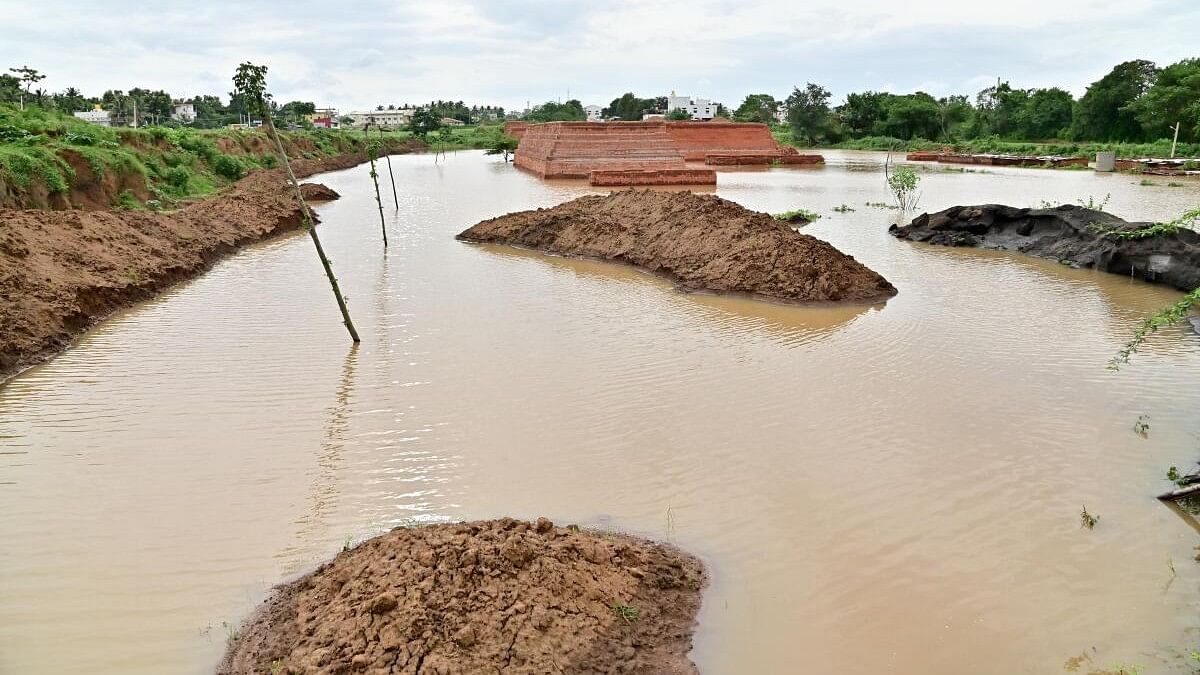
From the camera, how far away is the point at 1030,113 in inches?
2223

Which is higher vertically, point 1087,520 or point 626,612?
point 626,612

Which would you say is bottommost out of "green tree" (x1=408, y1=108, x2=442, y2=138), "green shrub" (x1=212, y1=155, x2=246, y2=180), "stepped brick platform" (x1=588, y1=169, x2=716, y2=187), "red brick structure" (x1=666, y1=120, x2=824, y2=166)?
"stepped brick platform" (x1=588, y1=169, x2=716, y2=187)

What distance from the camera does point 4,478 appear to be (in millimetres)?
5781

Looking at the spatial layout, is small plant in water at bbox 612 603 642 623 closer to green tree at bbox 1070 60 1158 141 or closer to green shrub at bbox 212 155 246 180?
green shrub at bbox 212 155 246 180

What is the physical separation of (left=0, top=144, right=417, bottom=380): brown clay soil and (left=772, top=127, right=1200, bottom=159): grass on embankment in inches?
1638

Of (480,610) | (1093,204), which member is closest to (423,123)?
(1093,204)

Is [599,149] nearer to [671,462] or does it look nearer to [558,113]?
[671,462]

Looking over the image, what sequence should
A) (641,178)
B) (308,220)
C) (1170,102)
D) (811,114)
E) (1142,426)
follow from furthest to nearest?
(811,114), (1170,102), (641,178), (308,220), (1142,426)

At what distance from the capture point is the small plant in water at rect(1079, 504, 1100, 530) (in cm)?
514

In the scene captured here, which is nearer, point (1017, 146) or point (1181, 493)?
point (1181, 493)

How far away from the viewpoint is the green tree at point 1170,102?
128 feet

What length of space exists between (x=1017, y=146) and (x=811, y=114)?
1934 centimetres

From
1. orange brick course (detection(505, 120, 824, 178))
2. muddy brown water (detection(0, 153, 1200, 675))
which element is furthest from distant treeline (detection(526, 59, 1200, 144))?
muddy brown water (detection(0, 153, 1200, 675))

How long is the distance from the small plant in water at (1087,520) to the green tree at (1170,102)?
4356 cm
